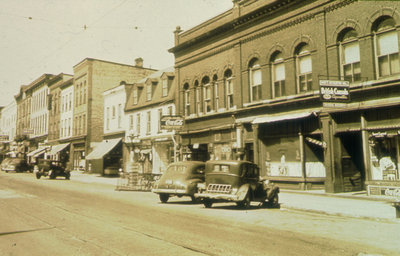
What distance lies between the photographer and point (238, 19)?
81.2ft

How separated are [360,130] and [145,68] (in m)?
39.6

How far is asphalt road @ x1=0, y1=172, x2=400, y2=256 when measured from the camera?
23.6 ft

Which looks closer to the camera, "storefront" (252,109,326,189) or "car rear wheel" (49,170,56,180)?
"storefront" (252,109,326,189)

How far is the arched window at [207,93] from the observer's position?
27.6 m

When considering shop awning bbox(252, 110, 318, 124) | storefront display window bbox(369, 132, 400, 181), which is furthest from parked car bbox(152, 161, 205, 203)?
storefront display window bbox(369, 132, 400, 181)

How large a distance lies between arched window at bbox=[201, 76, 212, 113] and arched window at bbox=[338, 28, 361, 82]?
11.0m

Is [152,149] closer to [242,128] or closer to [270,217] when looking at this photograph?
[242,128]

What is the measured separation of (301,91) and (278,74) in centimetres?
221

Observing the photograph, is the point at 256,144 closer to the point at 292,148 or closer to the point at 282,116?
the point at 292,148

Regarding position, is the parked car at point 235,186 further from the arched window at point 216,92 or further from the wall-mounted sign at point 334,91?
the arched window at point 216,92

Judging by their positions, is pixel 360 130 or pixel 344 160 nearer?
pixel 360 130

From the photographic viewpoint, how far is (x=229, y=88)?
26047 mm

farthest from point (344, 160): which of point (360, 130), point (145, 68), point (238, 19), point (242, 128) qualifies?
point (145, 68)

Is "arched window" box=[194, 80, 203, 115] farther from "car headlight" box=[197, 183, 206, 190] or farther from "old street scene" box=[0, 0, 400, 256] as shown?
"car headlight" box=[197, 183, 206, 190]
